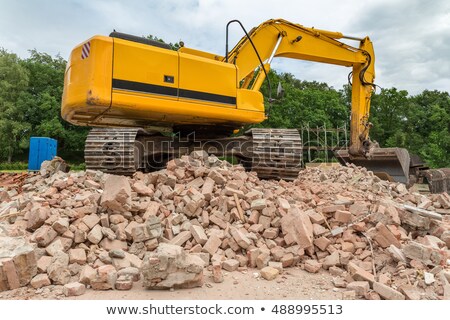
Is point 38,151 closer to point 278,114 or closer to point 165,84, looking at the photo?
point 165,84

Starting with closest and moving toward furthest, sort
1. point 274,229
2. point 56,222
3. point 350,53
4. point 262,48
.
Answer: point 56,222 → point 274,229 → point 262,48 → point 350,53

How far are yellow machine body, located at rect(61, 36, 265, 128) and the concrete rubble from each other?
91 cm

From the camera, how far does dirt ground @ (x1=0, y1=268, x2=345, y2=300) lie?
2953 mm

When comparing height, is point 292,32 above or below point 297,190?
above

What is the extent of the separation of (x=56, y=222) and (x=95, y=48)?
2177 mm

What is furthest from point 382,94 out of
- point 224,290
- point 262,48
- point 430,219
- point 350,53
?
point 224,290

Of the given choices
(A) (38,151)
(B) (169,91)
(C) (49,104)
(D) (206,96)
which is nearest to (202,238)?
(B) (169,91)

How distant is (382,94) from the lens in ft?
100

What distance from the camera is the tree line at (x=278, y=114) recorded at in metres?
26.3

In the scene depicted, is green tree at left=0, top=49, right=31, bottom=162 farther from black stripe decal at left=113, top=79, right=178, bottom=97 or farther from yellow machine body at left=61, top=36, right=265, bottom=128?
black stripe decal at left=113, top=79, right=178, bottom=97

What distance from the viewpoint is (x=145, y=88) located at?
470 centimetres

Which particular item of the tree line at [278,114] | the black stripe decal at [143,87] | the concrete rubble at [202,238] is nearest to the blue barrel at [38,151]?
the concrete rubble at [202,238]

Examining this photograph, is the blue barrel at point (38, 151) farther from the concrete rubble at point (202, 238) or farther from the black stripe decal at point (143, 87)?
the black stripe decal at point (143, 87)

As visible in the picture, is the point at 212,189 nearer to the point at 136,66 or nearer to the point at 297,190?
the point at 297,190
